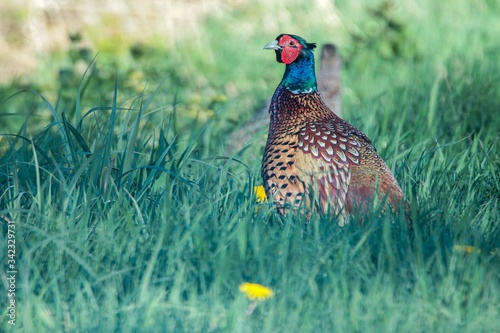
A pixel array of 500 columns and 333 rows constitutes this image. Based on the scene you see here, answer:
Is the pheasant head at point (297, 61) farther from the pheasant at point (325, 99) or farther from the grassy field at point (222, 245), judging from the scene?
the pheasant at point (325, 99)

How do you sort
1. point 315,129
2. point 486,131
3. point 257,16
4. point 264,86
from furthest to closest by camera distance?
point 257,16, point 264,86, point 486,131, point 315,129

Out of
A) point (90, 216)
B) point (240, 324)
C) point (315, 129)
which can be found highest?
point (315, 129)

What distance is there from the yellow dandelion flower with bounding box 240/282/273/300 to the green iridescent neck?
120cm

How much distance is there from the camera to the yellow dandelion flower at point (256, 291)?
268 centimetres

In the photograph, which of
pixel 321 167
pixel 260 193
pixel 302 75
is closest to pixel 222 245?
pixel 321 167

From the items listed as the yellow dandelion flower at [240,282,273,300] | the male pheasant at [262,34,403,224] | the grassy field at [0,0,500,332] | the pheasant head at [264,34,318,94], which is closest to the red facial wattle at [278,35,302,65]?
the pheasant head at [264,34,318,94]

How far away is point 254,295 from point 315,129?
1.06 metres

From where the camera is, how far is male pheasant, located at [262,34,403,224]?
3.41m

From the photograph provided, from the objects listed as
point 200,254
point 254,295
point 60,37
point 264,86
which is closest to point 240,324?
point 254,295

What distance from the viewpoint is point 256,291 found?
2.70 metres

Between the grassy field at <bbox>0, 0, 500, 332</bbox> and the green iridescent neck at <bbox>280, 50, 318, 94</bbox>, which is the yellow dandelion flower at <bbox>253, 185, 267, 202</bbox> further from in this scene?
the green iridescent neck at <bbox>280, 50, 318, 94</bbox>

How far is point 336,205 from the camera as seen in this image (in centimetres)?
337

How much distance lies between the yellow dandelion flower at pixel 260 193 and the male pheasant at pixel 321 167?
127 millimetres

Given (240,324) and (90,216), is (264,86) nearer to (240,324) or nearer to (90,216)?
(90,216)
